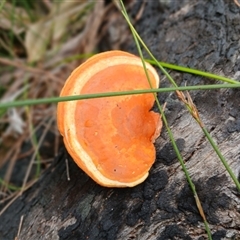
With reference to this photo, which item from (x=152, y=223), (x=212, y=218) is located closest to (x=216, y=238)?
(x=212, y=218)

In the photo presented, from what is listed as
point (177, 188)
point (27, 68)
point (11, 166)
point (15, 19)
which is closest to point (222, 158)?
point (177, 188)

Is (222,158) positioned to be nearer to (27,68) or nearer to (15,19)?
(27,68)

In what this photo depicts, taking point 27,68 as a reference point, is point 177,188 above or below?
below

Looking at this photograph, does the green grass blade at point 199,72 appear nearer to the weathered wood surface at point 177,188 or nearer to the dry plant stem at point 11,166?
the weathered wood surface at point 177,188

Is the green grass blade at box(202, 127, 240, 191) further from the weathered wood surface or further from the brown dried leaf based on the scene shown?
the brown dried leaf

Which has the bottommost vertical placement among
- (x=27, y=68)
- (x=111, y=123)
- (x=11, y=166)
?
(x=11, y=166)

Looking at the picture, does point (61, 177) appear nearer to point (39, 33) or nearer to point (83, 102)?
point (83, 102)

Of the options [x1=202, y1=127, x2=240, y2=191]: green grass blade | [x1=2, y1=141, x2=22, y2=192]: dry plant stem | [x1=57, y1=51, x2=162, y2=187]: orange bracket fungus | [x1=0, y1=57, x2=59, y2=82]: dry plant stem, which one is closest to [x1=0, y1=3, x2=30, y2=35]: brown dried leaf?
[x1=0, y1=57, x2=59, y2=82]: dry plant stem

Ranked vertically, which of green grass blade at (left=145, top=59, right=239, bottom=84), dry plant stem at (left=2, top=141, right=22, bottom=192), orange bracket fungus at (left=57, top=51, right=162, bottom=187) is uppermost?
orange bracket fungus at (left=57, top=51, right=162, bottom=187)
